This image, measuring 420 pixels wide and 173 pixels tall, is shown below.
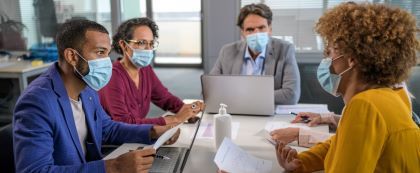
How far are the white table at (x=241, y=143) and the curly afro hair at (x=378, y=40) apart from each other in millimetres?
509

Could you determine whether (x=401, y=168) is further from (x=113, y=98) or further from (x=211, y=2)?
(x=211, y=2)

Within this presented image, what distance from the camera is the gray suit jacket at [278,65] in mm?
2277

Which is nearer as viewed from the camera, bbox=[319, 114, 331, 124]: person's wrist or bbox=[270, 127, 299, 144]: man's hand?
bbox=[270, 127, 299, 144]: man's hand

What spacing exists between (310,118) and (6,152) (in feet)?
4.57

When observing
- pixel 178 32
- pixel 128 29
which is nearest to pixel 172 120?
pixel 128 29

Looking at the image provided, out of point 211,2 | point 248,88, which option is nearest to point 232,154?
point 248,88

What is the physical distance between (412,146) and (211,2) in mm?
2978

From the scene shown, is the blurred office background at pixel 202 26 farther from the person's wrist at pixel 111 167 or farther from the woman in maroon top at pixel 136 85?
the person's wrist at pixel 111 167

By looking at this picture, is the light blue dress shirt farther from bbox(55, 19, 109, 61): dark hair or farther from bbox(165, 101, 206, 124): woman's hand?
bbox(55, 19, 109, 61): dark hair

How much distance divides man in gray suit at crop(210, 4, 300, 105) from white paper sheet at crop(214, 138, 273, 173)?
100cm

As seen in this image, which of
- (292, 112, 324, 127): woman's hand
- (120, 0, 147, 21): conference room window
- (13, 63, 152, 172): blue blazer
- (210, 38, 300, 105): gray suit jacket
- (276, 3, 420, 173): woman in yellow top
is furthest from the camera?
(120, 0, 147, 21): conference room window

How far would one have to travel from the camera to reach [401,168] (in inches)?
39.4

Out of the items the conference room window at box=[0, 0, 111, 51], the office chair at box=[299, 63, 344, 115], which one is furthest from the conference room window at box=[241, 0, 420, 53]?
the conference room window at box=[0, 0, 111, 51]

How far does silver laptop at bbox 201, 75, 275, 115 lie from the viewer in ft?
6.18
